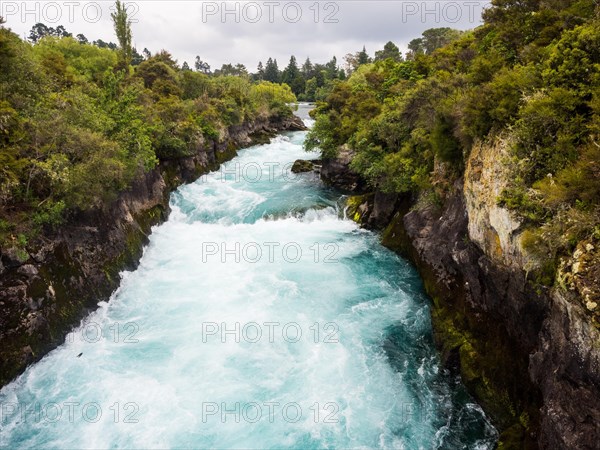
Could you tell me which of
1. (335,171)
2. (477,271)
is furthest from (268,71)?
(477,271)

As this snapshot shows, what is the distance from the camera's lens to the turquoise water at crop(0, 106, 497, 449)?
10344mm

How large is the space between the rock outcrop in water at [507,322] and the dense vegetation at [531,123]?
0.57 meters

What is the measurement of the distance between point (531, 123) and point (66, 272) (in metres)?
16.4

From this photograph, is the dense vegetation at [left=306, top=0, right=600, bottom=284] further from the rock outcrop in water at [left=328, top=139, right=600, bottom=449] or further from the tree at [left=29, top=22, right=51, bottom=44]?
the tree at [left=29, top=22, right=51, bottom=44]

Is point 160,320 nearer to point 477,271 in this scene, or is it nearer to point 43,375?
point 43,375

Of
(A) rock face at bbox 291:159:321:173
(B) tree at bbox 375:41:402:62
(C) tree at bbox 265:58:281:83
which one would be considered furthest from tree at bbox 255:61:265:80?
(A) rock face at bbox 291:159:321:173

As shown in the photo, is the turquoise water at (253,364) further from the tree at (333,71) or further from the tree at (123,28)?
the tree at (333,71)

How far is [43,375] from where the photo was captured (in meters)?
11.9

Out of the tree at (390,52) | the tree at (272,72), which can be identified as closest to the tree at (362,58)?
the tree at (390,52)

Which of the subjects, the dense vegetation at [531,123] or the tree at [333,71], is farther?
the tree at [333,71]

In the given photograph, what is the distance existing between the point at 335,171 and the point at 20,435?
24.5m

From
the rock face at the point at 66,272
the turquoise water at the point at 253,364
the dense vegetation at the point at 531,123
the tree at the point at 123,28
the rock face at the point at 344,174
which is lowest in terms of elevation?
the turquoise water at the point at 253,364

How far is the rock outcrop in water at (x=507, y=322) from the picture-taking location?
711 centimetres

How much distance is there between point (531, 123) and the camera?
9.55 meters
